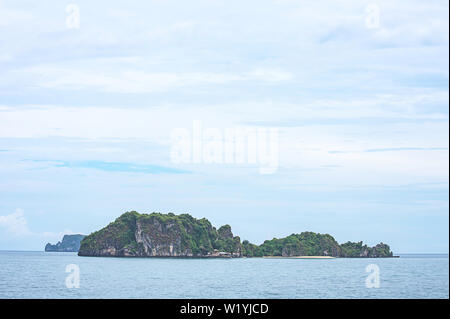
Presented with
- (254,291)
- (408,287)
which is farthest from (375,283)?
(254,291)

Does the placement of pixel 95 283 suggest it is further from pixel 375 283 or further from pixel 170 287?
pixel 375 283
